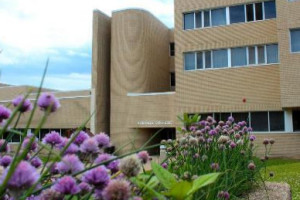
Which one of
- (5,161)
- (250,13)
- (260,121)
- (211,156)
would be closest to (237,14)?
(250,13)

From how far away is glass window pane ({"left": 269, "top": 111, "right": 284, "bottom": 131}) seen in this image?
21.0 metres

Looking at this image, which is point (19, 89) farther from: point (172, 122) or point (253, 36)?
point (253, 36)

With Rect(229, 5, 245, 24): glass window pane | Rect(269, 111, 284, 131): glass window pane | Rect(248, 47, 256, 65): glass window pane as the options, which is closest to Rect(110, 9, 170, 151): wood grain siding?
Rect(229, 5, 245, 24): glass window pane

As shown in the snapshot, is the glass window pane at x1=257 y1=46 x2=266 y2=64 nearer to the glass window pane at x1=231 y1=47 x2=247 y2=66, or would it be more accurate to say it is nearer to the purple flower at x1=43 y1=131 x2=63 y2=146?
the glass window pane at x1=231 y1=47 x2=247 y2=66

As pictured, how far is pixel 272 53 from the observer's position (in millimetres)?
21844

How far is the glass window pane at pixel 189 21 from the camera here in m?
24.6

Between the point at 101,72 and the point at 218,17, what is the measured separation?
9957 mm

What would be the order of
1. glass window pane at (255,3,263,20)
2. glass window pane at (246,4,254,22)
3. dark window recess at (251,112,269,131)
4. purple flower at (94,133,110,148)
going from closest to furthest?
purple flower at (94,133,110,148) → dark window recess at (251,112,269,131) → glass window pane at (255,3,263,20) → glass window pane at (246,4,254,22)

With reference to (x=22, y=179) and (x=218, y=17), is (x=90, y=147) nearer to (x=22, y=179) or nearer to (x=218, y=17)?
(x=22, y=179)

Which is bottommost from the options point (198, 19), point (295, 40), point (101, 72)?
point (101, 72)

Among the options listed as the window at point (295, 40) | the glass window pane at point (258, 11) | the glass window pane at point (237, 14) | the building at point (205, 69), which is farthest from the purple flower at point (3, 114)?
the glass window pane at point (237, 14)

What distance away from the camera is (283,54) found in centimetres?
2039

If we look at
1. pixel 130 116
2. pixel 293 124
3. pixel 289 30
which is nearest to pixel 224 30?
pixel 289 30

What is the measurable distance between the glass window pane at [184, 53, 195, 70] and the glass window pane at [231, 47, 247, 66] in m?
2.71
